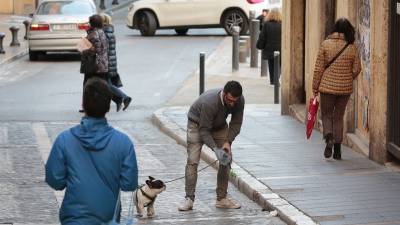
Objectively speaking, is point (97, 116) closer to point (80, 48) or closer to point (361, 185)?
point (361, 185)

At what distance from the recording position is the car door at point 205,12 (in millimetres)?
32344

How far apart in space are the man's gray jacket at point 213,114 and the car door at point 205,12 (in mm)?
22094

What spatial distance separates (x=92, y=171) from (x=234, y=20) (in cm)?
2592

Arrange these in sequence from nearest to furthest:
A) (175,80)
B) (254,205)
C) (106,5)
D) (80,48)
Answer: (254,205)
(80,48)
(175,80)
(106,5)

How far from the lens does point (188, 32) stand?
34781 mm

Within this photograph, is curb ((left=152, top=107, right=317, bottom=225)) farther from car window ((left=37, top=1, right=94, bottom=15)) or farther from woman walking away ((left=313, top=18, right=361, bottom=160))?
car window ((left=37, top=1, right=94, bottom=15))

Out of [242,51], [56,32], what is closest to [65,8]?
[56,32]

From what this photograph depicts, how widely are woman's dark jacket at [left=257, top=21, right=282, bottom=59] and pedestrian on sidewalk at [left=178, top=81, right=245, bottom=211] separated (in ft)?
37.5

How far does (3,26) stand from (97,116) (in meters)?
31.3

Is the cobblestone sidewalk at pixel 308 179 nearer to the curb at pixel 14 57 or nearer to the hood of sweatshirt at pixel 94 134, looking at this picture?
the hood of sweatshirt at pixel 94 134

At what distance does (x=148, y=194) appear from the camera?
10164mm

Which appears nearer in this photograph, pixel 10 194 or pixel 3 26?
pixel 10 194

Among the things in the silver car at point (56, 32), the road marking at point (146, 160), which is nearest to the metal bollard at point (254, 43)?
the silver car at point (56, 32)

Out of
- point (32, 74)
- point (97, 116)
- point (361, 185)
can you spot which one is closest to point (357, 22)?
point (361, 185)
